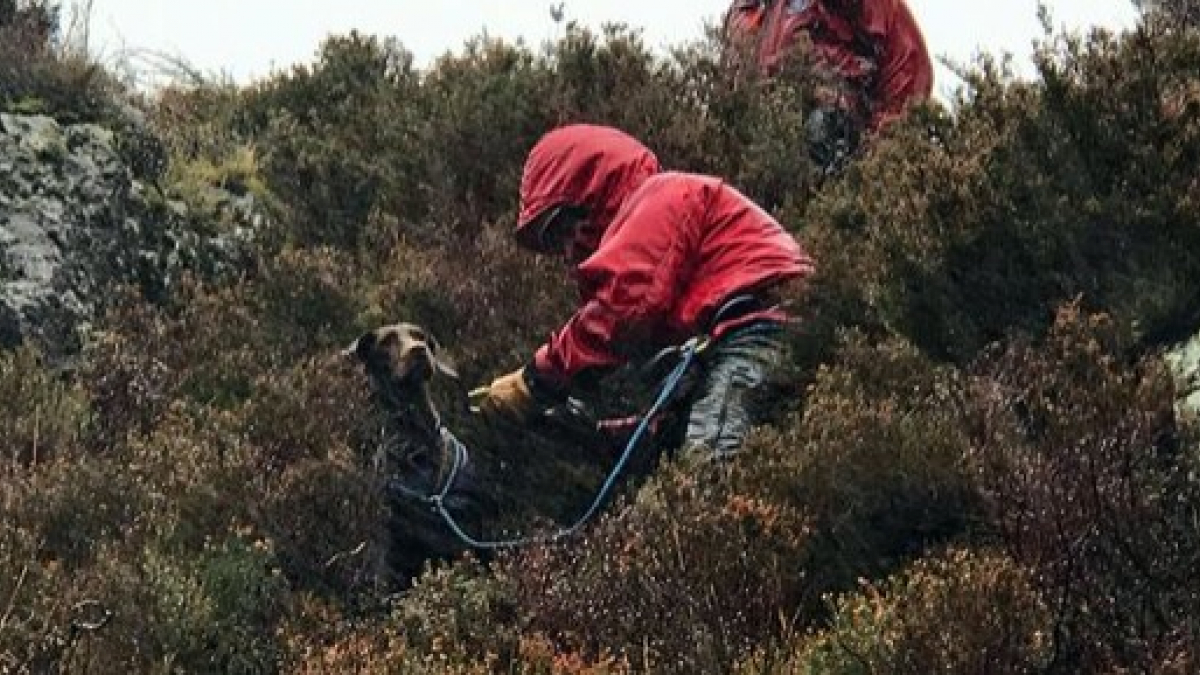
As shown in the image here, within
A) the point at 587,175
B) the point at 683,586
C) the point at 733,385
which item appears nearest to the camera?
the point at 683,586

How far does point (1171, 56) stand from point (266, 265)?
3967 millimetres

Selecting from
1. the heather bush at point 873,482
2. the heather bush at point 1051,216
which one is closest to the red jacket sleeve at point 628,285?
the heather bush at point 1051,216

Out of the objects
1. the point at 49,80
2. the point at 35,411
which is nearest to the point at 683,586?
the point at 35,411

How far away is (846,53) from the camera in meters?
10.1

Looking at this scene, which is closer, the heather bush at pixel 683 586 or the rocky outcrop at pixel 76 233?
the heather bush at pixel 683 586

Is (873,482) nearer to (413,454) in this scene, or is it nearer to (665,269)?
(665,269)

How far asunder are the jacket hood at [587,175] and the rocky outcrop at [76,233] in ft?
7.38

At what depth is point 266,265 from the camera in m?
8.68

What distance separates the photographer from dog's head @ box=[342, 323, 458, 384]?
256 inches

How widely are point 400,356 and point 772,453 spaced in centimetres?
152

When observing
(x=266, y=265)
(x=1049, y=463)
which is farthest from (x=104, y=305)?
(x=1049, y=463)

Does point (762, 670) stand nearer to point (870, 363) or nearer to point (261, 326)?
point (870, 363)

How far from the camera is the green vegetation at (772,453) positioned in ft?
14.9

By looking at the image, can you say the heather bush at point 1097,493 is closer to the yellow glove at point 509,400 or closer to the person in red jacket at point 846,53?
Answer: the yellow glove at point 509,400
